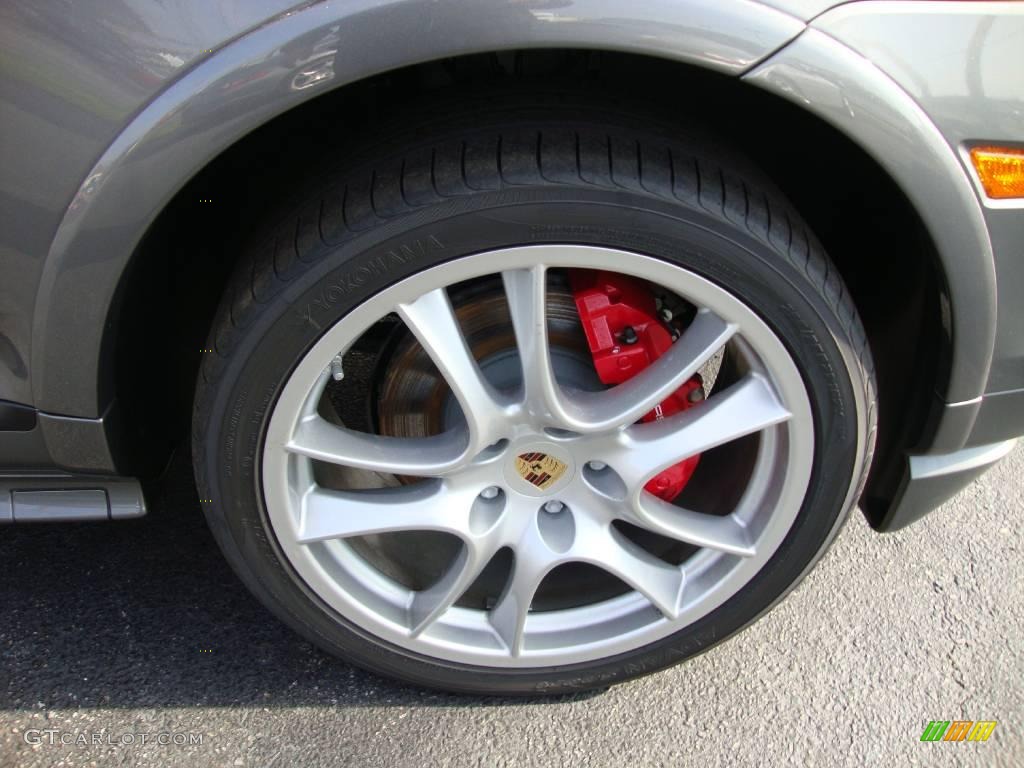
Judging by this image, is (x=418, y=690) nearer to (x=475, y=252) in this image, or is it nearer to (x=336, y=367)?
(x=336, y=367)

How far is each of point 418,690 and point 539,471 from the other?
1.79 ft

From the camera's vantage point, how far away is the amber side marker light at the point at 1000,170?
1135 millimetres

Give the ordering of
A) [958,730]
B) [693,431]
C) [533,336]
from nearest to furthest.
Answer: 1. [533,336]
2. [693,431]
3. [958,730]

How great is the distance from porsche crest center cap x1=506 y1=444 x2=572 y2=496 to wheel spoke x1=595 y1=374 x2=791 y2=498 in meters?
0.07

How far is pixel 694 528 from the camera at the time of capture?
1.48 meters

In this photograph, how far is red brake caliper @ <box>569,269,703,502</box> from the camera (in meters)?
1.37

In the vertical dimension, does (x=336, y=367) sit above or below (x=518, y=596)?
above

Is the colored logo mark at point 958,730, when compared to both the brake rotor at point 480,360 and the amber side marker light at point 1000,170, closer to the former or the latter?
the brake rotor at point 480,360

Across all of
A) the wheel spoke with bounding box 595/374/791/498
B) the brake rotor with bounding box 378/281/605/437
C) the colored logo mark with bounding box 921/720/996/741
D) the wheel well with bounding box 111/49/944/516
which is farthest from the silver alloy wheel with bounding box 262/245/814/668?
the colored logo mark with bounding box 921/720/996/741

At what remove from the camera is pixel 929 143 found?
3.64 feet

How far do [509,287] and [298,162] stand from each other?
399mm

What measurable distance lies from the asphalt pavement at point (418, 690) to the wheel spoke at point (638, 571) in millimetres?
256

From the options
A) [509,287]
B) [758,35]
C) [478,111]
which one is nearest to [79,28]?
[478,111]

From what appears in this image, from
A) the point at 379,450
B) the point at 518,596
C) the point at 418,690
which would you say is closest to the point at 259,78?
the point at 379,450
